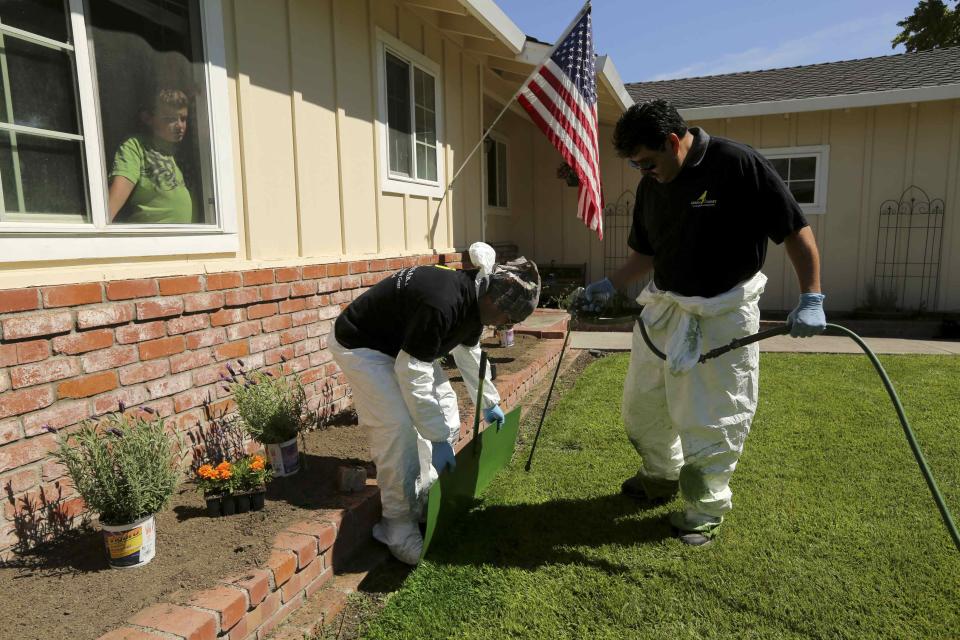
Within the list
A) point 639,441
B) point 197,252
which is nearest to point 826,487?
point 639,441

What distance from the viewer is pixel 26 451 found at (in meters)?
2.28

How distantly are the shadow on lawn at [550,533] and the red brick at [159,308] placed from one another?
170cm

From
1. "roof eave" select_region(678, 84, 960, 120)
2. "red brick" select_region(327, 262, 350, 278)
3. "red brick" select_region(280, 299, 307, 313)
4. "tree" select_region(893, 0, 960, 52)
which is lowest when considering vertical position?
"red brick" select_region(280, 299, 307, 313)

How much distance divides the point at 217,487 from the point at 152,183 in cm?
155

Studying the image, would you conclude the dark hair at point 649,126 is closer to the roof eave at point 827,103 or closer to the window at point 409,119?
the window at point 409,119

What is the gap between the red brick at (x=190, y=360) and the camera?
292cm

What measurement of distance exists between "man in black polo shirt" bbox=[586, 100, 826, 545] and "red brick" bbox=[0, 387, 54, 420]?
2.67 meters

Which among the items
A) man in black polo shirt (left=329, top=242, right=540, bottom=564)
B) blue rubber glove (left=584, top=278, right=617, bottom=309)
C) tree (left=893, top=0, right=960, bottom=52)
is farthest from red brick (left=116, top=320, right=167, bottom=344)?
tree (left=893, top=0, right=960, bottom=52)

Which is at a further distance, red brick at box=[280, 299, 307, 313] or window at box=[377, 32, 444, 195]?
window at box=[377, 32, 444, 195]

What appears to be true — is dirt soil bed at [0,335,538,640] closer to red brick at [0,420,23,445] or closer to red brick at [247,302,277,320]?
red brick at [0,420,23,445]

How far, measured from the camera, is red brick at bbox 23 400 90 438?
7.54 ft

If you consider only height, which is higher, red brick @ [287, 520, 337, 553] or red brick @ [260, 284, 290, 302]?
red brick @ [260, 284, 290, 302]

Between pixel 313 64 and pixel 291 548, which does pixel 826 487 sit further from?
pixel 313 64

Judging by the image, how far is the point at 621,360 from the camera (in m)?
6.65
